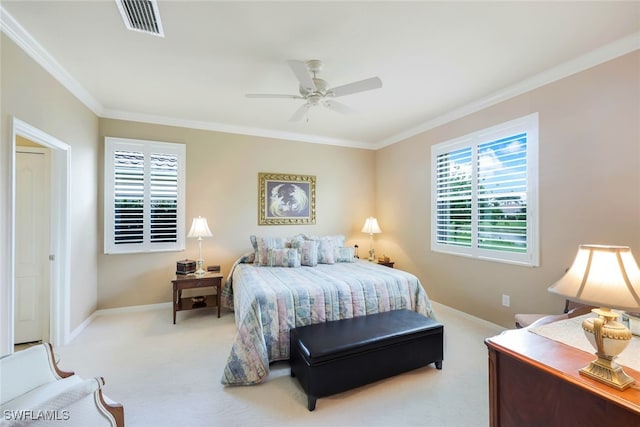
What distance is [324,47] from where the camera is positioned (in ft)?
7.57

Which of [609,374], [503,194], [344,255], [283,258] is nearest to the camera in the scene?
Answer: [609,374]

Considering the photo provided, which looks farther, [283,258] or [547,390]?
[283,258]

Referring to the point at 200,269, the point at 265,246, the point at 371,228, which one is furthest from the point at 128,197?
the point at 371,228

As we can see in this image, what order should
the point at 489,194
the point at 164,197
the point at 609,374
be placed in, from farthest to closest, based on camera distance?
the point at 164,197, the point at 489,194, the point at 609,374

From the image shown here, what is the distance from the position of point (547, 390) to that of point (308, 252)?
2985 mm

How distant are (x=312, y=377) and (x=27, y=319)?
3.17 meters

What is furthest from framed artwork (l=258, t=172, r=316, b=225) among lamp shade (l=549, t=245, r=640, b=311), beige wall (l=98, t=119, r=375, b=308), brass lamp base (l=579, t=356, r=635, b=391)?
brass lamp base (l=579, t=356, r=635, b=391)

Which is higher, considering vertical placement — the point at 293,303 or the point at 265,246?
the point at 265,246

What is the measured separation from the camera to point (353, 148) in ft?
17.3

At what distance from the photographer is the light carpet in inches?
73.3

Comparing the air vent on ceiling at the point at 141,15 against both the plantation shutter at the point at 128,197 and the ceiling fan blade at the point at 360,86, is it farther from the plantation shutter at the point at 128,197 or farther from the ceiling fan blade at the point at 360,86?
the plantation shutter at the point at 128,197

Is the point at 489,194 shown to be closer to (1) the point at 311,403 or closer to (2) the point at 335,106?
(2) the point at 335,106

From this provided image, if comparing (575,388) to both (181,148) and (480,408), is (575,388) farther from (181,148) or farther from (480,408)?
(181,148)

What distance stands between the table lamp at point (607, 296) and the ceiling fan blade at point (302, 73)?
6.65 ft
